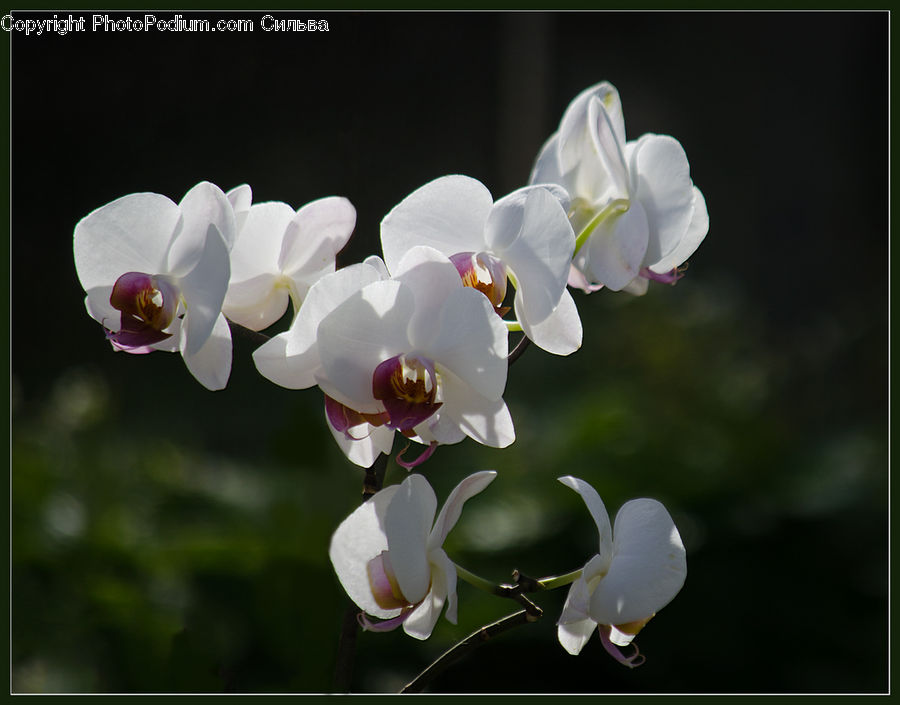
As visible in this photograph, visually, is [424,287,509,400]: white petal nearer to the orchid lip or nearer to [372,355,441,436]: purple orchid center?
[372,355,441,436]: purple orchid center

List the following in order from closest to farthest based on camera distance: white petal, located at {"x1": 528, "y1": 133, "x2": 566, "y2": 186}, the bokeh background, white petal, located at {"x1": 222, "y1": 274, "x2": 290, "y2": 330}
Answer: white petal, located at {"x1": 222, "y1": 274, "x2": 290, "y2": 330} → white petal, located at {"x1": 528, "y1": 133, "x2": 566, "y2": 186} → the bokeh background

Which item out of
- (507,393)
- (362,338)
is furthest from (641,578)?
(507,393)

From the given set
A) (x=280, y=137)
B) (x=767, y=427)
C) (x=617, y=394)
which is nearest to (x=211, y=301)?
(x=617, y=394)

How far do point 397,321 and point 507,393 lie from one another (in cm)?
175

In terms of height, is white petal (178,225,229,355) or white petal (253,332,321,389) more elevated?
white petal (178,225,229,355)

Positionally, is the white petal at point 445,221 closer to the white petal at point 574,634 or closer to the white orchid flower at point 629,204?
the white orchid flower at point 629,204

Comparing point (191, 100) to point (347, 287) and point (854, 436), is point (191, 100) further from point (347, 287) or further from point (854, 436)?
point (347, 287)

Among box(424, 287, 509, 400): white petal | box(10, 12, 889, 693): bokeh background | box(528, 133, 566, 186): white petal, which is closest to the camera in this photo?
box(424, 287, 509, 400): white petal

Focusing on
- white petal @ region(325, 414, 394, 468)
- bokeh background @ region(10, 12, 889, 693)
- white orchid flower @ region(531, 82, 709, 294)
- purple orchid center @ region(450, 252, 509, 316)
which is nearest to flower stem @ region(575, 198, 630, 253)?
white orchid flower @ region(531, 82, 709, 294)

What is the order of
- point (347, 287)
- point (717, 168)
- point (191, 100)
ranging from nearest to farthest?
point (347, 287)
point (191, 100)
point (717, 168)

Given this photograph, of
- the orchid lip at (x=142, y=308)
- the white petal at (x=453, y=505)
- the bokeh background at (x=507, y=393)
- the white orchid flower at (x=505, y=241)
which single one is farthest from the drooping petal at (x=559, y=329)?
the bokeh background at (x=507, y=393)

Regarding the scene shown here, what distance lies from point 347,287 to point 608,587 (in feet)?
0.76

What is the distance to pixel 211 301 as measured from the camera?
511 mm

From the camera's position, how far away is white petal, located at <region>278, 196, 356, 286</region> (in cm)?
57
